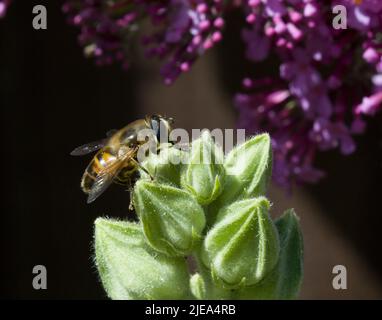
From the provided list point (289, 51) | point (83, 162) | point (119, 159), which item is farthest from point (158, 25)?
point (83, 162)

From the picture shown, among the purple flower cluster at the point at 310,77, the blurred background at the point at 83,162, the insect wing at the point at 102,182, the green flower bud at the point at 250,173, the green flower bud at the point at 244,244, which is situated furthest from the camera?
the blurred background at the point at 83,162

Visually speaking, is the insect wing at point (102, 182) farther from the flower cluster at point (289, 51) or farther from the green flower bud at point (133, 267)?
the flower cluster at point (289, 51)

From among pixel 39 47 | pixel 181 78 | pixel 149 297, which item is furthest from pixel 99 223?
pixel 39 47

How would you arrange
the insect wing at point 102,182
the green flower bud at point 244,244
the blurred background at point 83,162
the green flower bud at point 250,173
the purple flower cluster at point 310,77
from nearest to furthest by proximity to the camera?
the green flower bud at point 244,244 → the green flower bud at point 250,173 → the insect wing at point 102,182 → the purple flower cluster at point 310,77 → the blurred background at point 83,162

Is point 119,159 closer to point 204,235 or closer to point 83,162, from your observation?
point 204,235

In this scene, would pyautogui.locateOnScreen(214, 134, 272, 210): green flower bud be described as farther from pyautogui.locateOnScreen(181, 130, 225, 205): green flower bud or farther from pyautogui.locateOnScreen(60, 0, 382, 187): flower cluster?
pyautogui.locateOnScreen(60, 0, 382, 187): flower cluster

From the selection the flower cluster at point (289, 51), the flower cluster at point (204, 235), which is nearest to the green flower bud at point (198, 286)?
the flower cluster at point (204, 235)
